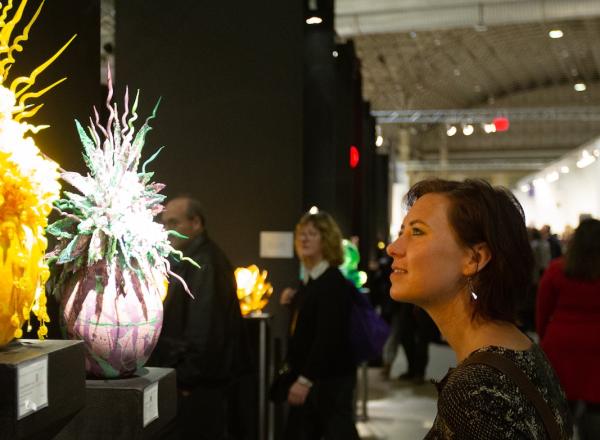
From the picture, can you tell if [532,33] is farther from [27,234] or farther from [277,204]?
[27,234]

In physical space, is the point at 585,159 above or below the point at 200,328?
above

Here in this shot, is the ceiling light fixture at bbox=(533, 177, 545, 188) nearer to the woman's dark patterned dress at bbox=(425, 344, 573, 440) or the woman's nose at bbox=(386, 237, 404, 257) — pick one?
the woman's nose at bbox=(386, 237, 404, 257)

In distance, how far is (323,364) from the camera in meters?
3.67

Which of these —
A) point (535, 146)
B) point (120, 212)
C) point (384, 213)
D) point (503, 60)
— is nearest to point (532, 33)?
point (503, 60)

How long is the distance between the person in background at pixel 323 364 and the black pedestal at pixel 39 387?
208 centimetres

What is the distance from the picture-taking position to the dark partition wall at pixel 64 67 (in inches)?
81.0

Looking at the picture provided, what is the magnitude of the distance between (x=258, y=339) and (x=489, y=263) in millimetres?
3067

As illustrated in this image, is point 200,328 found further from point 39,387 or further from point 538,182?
point 538,182

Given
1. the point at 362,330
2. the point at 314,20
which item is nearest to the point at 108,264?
the point at 362,330

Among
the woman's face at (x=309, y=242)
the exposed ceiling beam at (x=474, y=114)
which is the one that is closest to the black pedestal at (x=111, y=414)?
the woman's face at (x=309, y=242)

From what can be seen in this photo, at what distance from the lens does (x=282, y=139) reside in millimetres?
5324

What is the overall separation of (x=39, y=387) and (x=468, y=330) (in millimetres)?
825

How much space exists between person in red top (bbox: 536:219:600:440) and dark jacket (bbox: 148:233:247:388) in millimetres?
1606

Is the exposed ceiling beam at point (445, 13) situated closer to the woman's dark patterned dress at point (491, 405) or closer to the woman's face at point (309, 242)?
the woman's face at point (309, 242)
